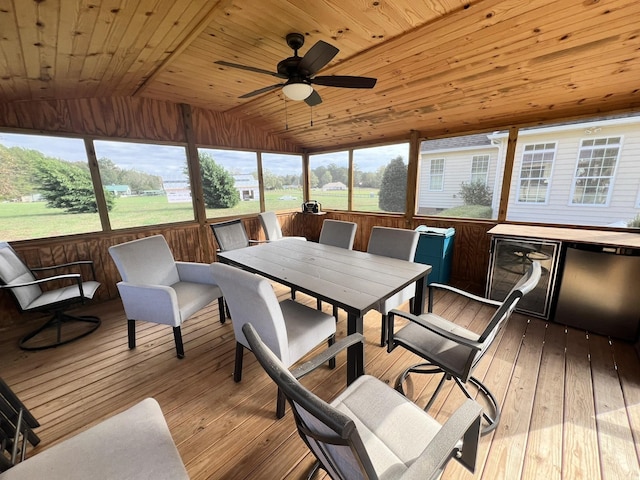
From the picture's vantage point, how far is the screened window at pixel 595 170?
3072 mm

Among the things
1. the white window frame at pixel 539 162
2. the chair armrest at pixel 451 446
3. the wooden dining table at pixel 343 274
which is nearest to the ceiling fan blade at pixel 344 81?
the wooden dining table at pixel 343 274

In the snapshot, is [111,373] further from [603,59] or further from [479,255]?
[603,59]

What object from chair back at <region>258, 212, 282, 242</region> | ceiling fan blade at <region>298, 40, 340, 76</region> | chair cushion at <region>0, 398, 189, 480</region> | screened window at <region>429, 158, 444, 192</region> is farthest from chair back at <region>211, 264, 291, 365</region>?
screened window at <region>429, 158, 444, 192</region>

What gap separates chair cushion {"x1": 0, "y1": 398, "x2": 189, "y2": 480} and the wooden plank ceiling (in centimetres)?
218

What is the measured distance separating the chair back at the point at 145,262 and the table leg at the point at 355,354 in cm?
190

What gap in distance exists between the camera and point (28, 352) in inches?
86.9

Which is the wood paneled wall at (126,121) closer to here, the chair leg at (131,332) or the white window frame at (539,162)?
the chair leg at (131,332)

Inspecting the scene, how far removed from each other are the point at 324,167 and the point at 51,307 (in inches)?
182

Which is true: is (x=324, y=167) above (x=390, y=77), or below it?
below

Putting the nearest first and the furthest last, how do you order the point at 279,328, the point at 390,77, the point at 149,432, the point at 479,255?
the point at 149,432
the point at 279,328
the point at 390,77
the point at 479,255

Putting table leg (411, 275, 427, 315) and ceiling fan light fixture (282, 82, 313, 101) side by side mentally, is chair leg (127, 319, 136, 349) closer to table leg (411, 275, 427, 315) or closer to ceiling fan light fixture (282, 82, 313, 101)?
ceiling fan light fixture (282, 82, 313, 101)

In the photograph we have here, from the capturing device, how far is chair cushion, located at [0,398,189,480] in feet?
2.67

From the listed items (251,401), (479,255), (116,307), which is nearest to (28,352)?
(116,307)

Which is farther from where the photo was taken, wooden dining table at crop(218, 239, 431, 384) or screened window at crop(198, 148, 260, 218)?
screened window at crop(198, 148, 260, 218)
